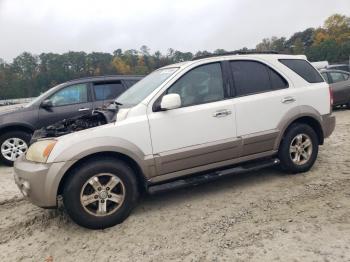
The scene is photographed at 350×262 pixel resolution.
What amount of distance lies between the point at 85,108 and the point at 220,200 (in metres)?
4.35

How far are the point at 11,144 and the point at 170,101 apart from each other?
16.1 feet

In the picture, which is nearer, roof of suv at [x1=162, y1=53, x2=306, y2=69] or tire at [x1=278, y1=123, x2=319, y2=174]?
roof of suv at [x1=162, y1=53, x2=306, y2=69]

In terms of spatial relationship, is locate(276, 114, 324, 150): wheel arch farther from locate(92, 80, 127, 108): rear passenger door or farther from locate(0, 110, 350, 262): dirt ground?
locate(92, 80, 127, 108): rear passenger door

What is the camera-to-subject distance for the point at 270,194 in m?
4.74

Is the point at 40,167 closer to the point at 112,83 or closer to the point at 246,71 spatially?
the point at 246,71

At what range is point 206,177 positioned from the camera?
15.1 feet

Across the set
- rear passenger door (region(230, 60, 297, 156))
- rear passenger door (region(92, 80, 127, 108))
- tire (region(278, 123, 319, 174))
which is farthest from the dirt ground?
rear passenger door (region(92, 80, 127, 108))

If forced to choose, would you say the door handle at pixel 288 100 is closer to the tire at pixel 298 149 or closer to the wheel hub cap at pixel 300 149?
the tire at pixel 298 149

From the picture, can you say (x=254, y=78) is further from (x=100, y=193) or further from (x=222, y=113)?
(x=100, y=193)

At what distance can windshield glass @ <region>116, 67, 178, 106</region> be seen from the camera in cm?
459

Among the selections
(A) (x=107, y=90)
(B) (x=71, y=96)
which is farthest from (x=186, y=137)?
(B) (x=71, y=96)

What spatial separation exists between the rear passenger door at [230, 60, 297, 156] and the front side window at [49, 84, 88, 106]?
4.17 m

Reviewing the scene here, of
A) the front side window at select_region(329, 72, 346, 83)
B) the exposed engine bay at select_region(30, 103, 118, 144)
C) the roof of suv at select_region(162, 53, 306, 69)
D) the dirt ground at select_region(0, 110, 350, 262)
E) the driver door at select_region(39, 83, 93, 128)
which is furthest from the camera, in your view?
the front side window at select_region(329, 72, 346, 83)

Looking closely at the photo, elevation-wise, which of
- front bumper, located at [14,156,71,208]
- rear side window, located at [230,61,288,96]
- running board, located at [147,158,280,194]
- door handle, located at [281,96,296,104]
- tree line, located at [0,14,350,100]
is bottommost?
running board, located at [147,158,280,194]
